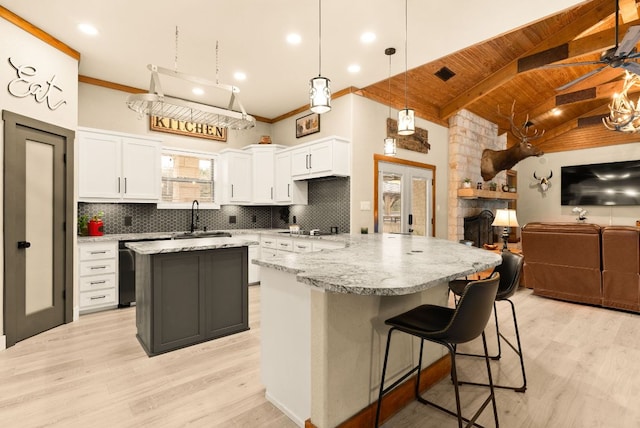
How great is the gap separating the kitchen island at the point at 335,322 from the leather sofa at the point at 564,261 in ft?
10.8

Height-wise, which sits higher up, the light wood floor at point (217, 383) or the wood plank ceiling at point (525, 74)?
the wood plank ceiling at point (525, 74)

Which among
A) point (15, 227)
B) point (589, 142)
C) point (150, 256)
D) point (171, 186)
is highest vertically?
point (589, 142)

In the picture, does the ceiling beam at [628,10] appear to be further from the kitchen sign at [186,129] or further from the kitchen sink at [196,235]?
the kitchen sink at [196,235]

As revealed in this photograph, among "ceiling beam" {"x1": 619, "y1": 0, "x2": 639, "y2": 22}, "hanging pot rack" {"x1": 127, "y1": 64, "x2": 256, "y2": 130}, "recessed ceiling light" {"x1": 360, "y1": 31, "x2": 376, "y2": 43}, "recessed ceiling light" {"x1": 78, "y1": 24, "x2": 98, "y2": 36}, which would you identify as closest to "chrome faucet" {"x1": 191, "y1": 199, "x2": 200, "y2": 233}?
"hanging pot rack" {"x1": 127, "y1": 64, "x2": 256, "y2": 130}

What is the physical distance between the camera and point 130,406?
2105 mm

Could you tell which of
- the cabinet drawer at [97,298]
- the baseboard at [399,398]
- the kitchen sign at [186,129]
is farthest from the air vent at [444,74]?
the cabinet drawer at [97,298]

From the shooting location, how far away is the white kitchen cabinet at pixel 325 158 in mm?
4723

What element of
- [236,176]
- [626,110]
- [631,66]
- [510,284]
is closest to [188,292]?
[510,284]

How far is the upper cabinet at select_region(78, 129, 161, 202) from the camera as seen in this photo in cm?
420

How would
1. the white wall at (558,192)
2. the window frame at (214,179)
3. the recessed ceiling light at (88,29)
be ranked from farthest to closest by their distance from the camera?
the white wall at (558,192), the window frame at (214,179), the recessed ceiling light at (88,29)

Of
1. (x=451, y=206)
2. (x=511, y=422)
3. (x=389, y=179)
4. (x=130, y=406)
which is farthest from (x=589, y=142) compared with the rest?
(x=130, y=406)

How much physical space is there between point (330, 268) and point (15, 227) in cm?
329

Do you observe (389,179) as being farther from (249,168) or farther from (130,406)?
(130,406)

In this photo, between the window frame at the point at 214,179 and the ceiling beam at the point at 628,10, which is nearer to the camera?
the ceiling beam at the point at 628,10
